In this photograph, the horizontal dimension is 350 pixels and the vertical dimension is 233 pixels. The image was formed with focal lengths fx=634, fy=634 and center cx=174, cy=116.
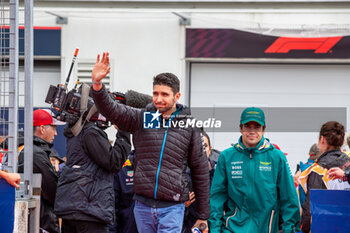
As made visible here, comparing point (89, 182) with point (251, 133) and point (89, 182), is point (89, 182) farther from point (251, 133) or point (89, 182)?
point (251, 133)

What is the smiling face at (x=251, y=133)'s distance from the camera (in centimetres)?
551

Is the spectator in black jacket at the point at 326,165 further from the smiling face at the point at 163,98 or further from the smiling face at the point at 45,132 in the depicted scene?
the smiling face at the point at 45,132

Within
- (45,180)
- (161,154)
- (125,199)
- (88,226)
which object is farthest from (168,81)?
(125,199)

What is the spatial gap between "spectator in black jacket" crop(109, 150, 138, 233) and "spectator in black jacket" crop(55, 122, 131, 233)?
1.01m

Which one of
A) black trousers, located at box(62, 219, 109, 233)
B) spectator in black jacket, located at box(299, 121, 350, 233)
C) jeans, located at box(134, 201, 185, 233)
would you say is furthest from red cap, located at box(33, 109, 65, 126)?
spectator in black jacket, located at box(299, 121, 350, 233)

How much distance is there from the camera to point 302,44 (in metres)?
13.0

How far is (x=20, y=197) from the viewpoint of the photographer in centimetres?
551

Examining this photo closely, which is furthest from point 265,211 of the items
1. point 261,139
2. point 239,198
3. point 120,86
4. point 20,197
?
point 120,86

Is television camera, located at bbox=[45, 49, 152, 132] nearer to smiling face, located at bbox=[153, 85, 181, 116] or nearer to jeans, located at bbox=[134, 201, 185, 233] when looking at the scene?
smiling face, located at bbox=[153, 85, 181, 116]

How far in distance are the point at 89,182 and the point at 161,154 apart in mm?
1073

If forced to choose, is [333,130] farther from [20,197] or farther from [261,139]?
[20,197]

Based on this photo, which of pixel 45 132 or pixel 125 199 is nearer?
pixel 45 132

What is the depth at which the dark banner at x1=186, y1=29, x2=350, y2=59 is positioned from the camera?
13.0 meters

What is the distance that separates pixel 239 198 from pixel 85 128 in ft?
5.25
